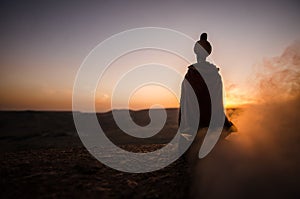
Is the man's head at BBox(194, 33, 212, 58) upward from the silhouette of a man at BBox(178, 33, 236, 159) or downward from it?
upward

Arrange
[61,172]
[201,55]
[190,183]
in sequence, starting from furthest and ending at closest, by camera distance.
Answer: [201,55], [61,172], [190,183]

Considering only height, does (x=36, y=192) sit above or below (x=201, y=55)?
below

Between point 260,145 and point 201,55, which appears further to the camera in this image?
point 201,55

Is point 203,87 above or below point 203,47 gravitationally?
below

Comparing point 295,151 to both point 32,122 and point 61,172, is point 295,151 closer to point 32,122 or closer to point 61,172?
point 61,172

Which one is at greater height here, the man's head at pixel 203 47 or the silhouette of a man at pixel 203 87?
the man's head at pixel 203 47

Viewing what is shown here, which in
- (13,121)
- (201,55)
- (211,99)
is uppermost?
(201,55)

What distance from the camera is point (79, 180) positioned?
3.67 m

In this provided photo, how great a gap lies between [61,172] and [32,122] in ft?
65.8

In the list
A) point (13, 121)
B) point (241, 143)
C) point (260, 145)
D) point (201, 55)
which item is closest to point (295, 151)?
point (260, 145)

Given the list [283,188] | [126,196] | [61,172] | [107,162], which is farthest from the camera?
[107,162]

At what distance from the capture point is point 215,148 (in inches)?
144

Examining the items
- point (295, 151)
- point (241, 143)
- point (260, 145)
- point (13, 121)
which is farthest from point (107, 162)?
point (13, 121)

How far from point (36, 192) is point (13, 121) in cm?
2221
